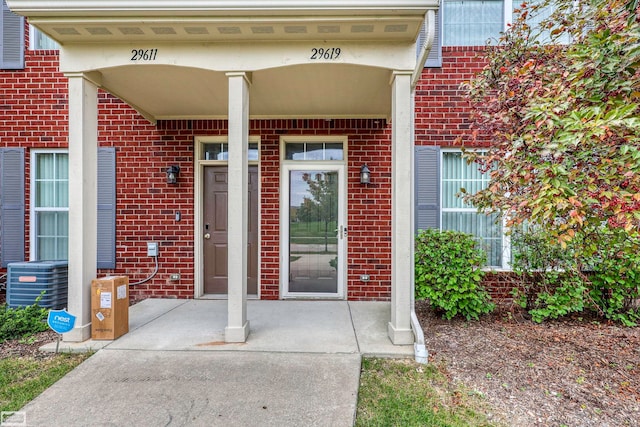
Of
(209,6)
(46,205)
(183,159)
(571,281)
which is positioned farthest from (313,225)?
(46,205)

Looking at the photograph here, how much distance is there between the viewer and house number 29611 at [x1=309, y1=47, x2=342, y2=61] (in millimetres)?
→ 3146

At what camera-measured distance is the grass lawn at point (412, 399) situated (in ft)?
7.25

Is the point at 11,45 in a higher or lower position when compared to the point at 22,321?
higher

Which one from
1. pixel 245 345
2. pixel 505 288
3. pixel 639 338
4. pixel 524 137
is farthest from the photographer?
pixel 505 288

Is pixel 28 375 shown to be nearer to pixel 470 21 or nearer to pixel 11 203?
pixel 11 203

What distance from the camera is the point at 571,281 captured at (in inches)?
156

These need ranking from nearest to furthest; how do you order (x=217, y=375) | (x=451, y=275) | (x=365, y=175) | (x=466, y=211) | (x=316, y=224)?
(x=217, y=375) < (x=451, y=275) < (x=365, y=175) < (x=466, y=211) < (x=316, y=224)

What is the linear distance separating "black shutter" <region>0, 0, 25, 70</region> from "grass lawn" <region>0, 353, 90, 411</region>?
13.4 ft

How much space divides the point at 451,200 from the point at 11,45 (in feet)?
21.3

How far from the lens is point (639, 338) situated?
11.7 feet

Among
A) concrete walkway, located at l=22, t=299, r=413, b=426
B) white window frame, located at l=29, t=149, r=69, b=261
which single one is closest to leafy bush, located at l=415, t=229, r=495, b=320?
concrete walkway, located at l=22, t=299, r=413, b=426

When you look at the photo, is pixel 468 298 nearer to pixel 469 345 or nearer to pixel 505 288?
pixel 469 345

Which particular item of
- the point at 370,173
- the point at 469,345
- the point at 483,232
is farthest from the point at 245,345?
the point at 483,232

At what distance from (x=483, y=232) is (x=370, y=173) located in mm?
1787
